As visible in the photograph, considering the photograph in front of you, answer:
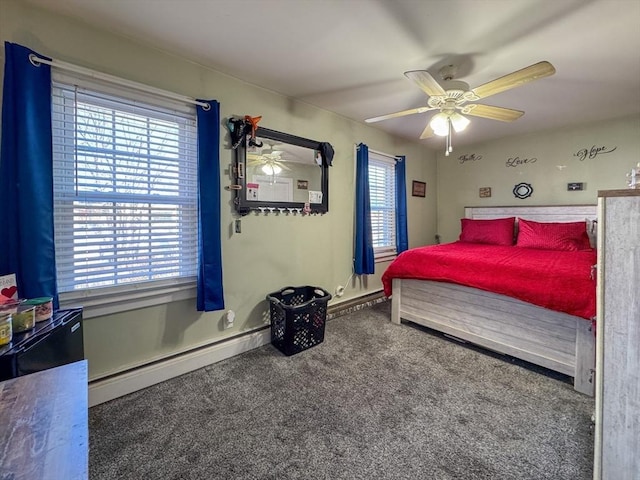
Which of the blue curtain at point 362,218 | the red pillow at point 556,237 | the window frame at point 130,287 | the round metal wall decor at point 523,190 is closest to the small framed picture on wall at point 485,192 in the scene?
the round metal wall decor at point 523,190

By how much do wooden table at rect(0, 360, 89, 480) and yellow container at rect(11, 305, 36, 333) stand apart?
62 cm

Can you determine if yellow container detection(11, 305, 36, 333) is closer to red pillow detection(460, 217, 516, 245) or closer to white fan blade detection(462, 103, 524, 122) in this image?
white fan blade detection(462, 103, 524, 122)

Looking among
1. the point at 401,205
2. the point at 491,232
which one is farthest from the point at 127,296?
the point at 491,232

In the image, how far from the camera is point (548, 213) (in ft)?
11.6

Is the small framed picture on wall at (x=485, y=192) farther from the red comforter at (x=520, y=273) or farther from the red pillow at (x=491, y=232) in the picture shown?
the red comforter at (x=520, y=273)

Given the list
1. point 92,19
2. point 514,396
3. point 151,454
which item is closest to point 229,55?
point 92,19

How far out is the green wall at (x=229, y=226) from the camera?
1615mm

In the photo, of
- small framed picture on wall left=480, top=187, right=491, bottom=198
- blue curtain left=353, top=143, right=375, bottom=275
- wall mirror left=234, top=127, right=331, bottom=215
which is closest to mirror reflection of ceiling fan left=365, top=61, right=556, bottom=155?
wall mirror left=234, top=127, right=331, bottom=215

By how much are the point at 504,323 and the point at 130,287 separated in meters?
2.73

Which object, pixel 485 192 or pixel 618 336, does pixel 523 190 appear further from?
pixel 618 336

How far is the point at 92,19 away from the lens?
5.24ft

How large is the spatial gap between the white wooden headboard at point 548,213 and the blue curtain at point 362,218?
2.01 meters

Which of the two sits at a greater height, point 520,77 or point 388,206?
point 520,77

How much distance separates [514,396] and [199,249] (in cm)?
230
